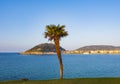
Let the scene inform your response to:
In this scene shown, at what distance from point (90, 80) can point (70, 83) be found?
278cm

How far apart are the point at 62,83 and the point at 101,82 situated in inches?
211

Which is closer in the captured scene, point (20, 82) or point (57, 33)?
point (20, 82)

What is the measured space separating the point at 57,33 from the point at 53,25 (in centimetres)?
188

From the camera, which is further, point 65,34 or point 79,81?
point 65,34

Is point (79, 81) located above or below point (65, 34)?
below

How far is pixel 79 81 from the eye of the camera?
3581 cm

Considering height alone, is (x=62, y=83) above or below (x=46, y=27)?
below

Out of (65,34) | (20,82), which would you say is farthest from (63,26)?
(20,82)

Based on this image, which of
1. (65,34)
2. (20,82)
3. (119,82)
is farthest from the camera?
(65,34)

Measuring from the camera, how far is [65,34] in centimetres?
5300

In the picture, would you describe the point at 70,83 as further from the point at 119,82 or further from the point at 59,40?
the point at 59,40

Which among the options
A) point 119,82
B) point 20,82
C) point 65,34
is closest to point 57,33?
point 65,34

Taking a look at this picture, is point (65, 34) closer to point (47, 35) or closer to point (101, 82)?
point (47, 35)

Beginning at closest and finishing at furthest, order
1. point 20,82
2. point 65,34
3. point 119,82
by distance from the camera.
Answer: point 119,82 → point 20,82 → point 65,34
